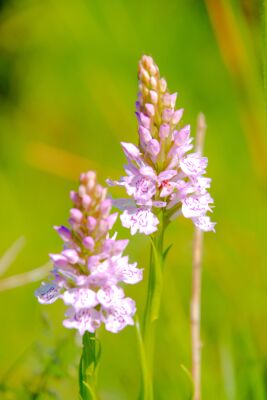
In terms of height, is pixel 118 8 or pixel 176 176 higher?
pixel 118 8

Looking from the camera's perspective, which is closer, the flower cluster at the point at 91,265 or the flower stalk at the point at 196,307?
the flower cluster at the point at 91,265

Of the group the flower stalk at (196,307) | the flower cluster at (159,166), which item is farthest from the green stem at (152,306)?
the flower stalk at (196,307)

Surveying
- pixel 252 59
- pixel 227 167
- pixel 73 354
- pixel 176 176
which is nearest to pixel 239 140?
pixel 227 167

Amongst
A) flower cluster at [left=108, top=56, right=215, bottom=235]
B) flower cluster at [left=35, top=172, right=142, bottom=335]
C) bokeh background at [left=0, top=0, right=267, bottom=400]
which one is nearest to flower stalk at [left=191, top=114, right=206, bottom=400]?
bokeh background at [left=0, top=0, right=267, bottom=400]

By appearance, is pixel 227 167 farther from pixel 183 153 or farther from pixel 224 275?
pixel 183 153

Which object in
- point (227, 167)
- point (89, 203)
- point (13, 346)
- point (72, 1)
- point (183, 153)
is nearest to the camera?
point (89, 203)

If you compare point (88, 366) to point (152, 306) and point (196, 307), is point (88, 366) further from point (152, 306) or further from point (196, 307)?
point (196, 307)

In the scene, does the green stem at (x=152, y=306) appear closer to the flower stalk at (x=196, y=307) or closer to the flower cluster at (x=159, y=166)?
the flower cluster at (x=159, y=166)
